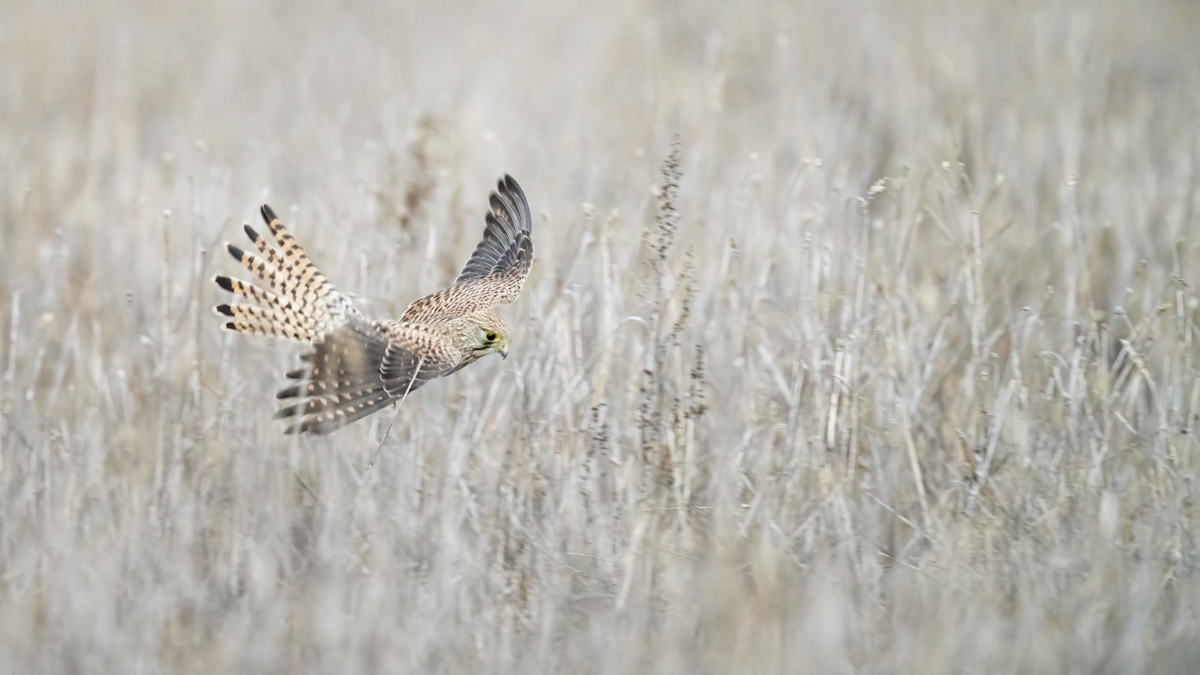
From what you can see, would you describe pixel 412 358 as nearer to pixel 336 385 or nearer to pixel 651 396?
pixel 336 385

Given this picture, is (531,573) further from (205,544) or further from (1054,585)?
(1054,585)

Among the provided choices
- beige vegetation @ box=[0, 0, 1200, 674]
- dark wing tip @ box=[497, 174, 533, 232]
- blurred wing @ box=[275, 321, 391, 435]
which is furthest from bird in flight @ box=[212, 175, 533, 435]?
dark wing tip @ box=[497, 174, 533, 232]

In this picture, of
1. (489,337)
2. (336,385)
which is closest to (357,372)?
(336,385)

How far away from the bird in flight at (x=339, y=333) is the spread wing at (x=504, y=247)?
0.77ft

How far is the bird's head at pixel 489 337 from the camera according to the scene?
3.57 metres

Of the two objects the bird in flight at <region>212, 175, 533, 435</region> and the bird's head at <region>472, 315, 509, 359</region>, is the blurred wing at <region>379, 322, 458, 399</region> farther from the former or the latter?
the bird's head at <region>472, 315, 509, 359</region>

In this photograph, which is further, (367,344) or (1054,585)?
(367,344)

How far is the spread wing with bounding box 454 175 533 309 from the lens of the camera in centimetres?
413

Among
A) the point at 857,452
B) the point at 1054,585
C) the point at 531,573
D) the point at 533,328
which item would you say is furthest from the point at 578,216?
the point at 1054,585

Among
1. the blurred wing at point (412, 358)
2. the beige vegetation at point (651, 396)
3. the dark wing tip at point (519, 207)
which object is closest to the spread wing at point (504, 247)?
the dark wing tip at point (519, 207)

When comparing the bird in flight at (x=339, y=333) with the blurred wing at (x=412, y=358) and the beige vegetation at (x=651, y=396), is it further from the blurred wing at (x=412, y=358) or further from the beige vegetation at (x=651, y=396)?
the beige vegetation at (x=651, y=396)

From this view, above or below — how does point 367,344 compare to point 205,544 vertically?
above

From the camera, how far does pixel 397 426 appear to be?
3.92 m

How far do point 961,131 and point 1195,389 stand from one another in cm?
288
